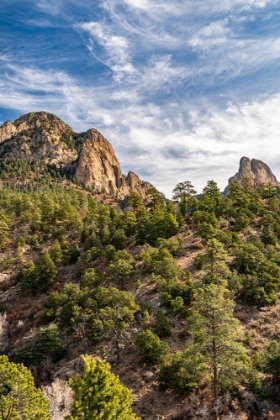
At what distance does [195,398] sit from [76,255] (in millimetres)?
35650

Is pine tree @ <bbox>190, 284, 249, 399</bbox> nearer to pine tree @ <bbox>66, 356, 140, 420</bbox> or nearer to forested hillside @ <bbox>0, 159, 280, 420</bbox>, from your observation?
forested hillside @ <bbox>0, 159, 280, 420</bbox>

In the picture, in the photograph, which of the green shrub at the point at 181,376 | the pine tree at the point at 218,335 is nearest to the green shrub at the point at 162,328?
the green shrub at the point at 181,376

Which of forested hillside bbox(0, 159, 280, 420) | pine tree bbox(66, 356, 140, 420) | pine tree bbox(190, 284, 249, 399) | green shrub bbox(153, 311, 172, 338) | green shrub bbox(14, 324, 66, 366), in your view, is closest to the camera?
pine tree bbox(66, 356, 140, 420)

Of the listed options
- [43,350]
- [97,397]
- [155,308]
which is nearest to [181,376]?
[155,308]

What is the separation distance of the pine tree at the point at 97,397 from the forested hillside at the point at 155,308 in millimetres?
134

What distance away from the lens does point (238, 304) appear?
3456 cm

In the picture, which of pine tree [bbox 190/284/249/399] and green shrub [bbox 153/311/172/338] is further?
green shrub [bbox 153/311/172/338]

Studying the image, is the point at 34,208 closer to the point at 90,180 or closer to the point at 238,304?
the point at 238,304

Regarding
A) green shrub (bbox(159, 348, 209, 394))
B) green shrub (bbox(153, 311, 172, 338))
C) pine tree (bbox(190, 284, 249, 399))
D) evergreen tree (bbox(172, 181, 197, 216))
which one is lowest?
green shrub (bbox(159, 348, 209, 394))

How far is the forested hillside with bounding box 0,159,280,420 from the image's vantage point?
72.5ft

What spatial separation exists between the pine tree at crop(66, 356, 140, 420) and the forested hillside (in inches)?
5.3

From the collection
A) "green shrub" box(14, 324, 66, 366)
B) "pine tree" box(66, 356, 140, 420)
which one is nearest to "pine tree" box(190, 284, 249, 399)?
"pine tree" box(66, 356, 140, 420)

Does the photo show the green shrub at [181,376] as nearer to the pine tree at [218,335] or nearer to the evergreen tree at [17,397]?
the pine tree at [218,335]

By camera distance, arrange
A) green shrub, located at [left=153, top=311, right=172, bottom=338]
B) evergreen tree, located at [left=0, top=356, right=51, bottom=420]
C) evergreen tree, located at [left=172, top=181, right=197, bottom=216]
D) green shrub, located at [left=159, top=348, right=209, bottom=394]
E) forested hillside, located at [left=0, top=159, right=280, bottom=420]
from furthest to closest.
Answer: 1. evergreen tree, located at [left=172, top=181, right=197, bottom=216]
2. green shrub, located at [left=153, top=311, right=172, bottom=338]
3. green shrub, located at [left=159, top=348, right=209, bottom=394]
4. forested hillside, located at [left=0, top=159, right=280, bottom=420]
5. evergreen tree, located at [left=0, top=356, right=51, bottom=420]
